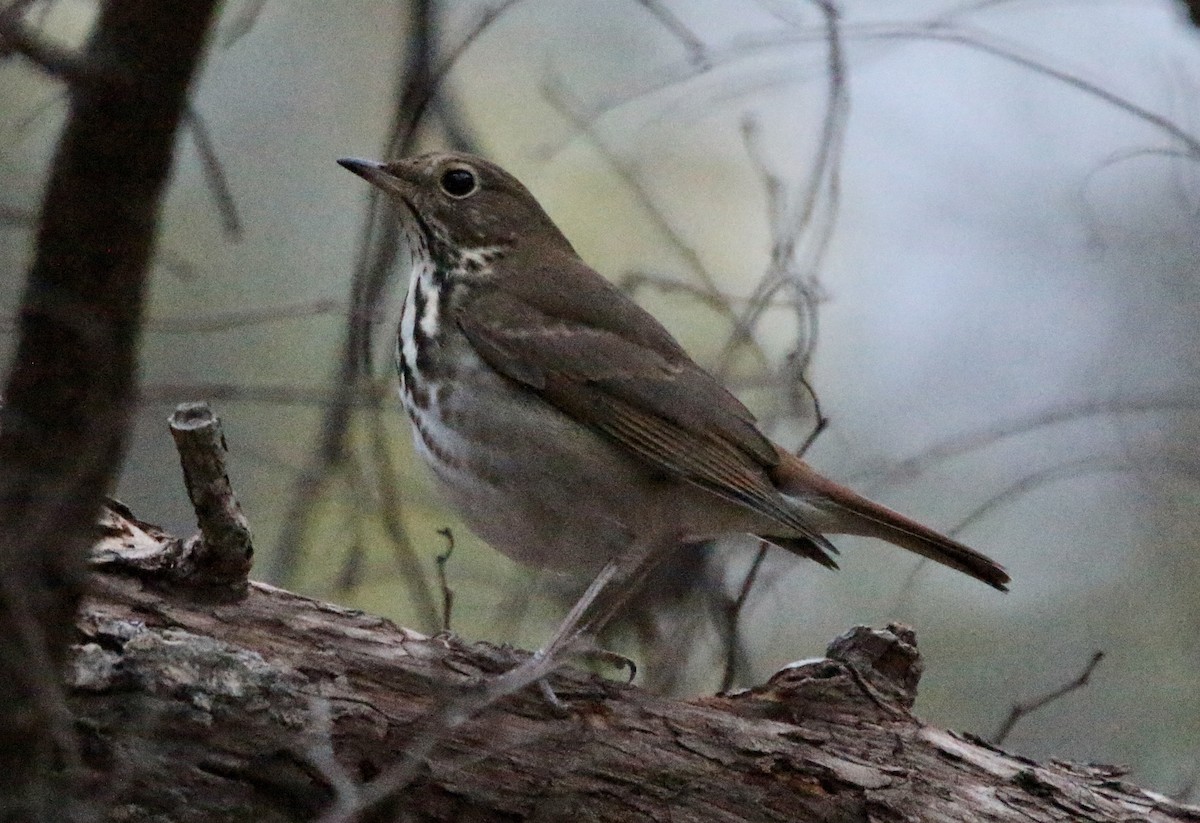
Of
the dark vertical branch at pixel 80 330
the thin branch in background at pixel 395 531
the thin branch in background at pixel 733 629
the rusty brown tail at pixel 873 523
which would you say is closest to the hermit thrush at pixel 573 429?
the rusty brown tail at pixel 873 523

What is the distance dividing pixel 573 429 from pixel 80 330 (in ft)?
7.89

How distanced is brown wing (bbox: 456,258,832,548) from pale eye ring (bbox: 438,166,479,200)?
0.35 metres

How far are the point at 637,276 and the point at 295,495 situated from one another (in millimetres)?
1219

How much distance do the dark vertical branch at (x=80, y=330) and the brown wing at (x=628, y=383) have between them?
231 cm

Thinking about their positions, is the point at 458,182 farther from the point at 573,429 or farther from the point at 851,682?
the point at 851,682

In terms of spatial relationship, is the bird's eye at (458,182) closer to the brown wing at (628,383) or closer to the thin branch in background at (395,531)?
the brown wing at (628,383)

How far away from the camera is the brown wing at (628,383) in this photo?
4500mm

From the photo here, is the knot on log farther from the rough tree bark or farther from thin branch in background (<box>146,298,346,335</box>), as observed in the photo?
thin branch in background (<box>146,298,346,335</box>)

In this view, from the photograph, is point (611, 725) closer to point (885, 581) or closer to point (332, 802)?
point (332, 802)

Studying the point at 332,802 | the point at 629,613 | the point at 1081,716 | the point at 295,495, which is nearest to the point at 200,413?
the point at 332,802

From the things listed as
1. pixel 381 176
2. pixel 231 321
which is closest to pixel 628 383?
pixel 381 176

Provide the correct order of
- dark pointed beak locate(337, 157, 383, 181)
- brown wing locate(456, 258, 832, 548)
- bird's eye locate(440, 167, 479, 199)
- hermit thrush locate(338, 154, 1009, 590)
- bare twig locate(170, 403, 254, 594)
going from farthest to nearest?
bird's eye locate(440, 167, 479, 199) → dark pointed beak locate(337, 157, 383, 181) → brown wing locate(456, 258, 832, 548) → hermit thrush locate(338, 154, 1009, 590) → bare twig locate(170, 403, 254, 594)

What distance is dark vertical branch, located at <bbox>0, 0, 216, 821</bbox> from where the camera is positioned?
222cm

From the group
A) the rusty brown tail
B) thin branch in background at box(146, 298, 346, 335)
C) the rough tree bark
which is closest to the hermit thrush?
the rusty brown tail
